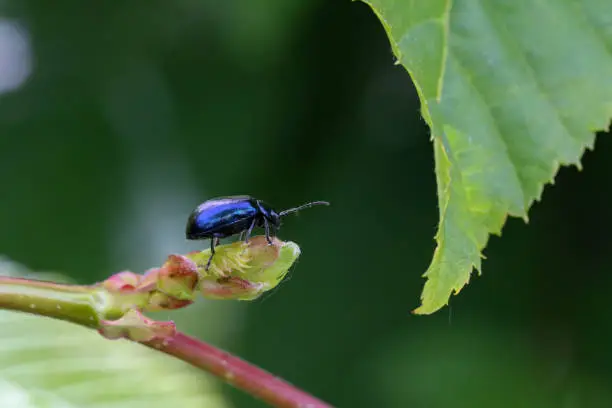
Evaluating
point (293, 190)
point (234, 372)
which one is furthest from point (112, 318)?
point (293, 190)

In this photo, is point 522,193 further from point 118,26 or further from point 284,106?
point 118,26

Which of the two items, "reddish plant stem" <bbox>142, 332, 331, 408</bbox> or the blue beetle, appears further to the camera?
the blue beetle

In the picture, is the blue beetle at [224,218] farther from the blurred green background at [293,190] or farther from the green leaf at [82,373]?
the blurred green background at [293,190]

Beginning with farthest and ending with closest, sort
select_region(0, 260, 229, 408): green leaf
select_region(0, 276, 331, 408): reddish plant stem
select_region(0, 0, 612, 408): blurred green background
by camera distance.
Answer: select_region(0, 0, 612, 408): blurred green background < select_region(0, 260, 229, 408): green leaf < select_region(0, 276, 331, 408): reddish plant stem

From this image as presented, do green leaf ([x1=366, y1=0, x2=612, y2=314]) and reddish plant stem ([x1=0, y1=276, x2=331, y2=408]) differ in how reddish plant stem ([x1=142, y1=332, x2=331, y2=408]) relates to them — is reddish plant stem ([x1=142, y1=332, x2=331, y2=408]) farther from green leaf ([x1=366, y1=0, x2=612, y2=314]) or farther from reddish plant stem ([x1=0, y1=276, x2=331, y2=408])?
green leaf ([x1=366, y1=0, x2=612, y2=314])

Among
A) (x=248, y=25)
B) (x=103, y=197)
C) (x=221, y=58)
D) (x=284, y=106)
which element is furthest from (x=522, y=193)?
(x=103, y=197)

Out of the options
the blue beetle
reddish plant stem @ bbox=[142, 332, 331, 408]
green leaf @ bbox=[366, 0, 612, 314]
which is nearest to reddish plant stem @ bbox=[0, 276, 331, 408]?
reddish plant stem @ bbox=[142, 332, 331, 408]
